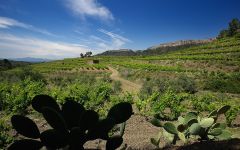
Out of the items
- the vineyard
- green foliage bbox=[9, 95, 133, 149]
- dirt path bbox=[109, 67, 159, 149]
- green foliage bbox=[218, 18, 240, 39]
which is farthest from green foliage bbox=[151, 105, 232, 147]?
green foliage bbox=[218, 18, 240, 39]

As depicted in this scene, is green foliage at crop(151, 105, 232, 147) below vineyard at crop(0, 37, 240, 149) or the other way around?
the other way around

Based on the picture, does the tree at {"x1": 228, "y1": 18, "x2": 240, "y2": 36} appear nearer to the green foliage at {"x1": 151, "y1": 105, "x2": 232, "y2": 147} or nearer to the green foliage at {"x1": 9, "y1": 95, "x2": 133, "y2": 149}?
the green foliage at {"x1": 151, "y1": 105, "x2": 232, "y2": 147}

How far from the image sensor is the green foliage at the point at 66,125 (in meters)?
2.70

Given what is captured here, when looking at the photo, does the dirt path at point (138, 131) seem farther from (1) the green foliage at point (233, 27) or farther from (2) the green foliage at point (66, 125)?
(1) the green foliage at point (233, 27)

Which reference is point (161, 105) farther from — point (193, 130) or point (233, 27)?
point (233, 27)

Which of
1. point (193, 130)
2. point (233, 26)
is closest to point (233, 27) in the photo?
point (233, 26)

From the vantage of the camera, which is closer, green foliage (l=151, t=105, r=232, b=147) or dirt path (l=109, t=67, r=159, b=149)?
green foliage (l=151, t=105, r=232, b=147)

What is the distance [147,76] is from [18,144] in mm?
32375

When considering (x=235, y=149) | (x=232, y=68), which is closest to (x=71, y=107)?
(x=235, y=149)

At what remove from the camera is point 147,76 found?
34812 millimetres

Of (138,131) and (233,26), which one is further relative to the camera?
(233,26)

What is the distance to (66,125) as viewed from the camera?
112 inches

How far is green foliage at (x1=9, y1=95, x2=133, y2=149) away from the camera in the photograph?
2.70 meters

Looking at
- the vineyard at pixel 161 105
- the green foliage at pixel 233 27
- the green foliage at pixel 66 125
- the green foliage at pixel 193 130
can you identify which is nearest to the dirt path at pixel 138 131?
the vineyard at pixel 161 105
